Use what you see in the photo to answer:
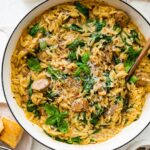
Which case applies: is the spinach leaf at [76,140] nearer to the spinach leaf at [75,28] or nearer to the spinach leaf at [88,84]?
the spinach leaf at [88,84]

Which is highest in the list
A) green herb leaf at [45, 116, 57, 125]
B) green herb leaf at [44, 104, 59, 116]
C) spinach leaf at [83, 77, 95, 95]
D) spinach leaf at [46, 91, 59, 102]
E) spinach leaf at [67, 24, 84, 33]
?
spinach leaf at [67, 24, 84, 33]

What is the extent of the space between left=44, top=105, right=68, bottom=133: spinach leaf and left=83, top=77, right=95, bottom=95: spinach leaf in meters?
0.14

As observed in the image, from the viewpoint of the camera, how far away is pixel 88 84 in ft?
7.81

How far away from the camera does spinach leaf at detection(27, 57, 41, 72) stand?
242cm

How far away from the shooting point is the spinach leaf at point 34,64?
7.93 ft

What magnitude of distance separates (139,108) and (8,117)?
632 millimetres

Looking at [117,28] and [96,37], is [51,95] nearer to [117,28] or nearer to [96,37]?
[96,37]

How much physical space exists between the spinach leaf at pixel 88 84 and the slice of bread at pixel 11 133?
1.19 ft

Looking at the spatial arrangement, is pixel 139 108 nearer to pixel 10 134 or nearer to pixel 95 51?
pixel 95 51

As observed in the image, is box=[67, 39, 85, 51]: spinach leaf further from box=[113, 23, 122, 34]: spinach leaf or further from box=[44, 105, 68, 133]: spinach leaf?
box=[44, 105, 68, 133]: spinach leaf

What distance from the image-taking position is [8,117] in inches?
97.7

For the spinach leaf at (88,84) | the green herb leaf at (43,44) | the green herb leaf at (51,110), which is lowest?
the green herb leaf at (51,110)

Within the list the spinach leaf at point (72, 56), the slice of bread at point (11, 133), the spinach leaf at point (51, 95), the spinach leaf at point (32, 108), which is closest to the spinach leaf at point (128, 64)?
the spinach leaf at point (72, 56)

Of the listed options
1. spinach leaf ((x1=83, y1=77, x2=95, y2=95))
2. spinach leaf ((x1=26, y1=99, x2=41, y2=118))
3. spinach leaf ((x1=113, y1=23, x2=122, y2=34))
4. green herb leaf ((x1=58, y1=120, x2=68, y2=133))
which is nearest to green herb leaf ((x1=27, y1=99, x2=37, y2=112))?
spinach leaf ((x1=26, y1=99, x2=41, y2=118))
